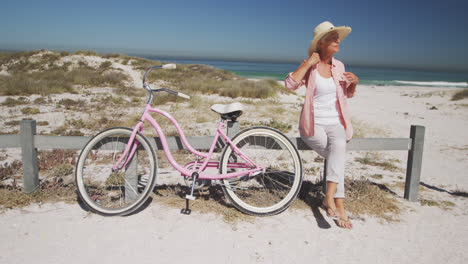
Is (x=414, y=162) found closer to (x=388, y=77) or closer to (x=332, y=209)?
(x=332, y=209)

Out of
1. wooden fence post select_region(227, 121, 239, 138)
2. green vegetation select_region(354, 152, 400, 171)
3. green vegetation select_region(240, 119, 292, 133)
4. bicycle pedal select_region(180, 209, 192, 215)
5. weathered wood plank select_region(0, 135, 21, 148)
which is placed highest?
wooden fence post select_region(227, 121, 239, 138)

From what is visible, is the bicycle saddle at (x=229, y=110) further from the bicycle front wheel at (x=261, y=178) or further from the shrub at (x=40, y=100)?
the shrub at (x=40, y=100)

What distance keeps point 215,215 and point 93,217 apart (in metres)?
1.38

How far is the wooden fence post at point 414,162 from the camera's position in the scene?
4.21 m

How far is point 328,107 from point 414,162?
1.60 meters

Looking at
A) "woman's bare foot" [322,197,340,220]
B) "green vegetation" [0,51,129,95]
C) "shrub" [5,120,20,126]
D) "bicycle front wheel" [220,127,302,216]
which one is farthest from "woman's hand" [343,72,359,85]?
"green vegetation" [0,51,129,95]

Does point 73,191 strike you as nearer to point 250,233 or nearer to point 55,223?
point 55,223

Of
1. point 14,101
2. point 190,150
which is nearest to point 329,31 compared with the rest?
point 190,150

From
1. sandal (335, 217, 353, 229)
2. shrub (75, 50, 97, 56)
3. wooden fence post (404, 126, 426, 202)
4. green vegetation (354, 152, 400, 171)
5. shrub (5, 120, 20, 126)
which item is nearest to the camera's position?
sandal (335, 217, 353, 229)

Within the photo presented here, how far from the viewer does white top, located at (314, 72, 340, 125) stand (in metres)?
3.62

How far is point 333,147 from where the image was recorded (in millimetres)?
3588

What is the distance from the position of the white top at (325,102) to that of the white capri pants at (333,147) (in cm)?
8

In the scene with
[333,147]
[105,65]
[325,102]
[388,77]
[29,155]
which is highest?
[388,77]

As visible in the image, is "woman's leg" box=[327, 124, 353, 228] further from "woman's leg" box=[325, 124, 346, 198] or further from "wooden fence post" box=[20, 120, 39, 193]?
"wooden fence post" box=[20, 120, 39, 193]
